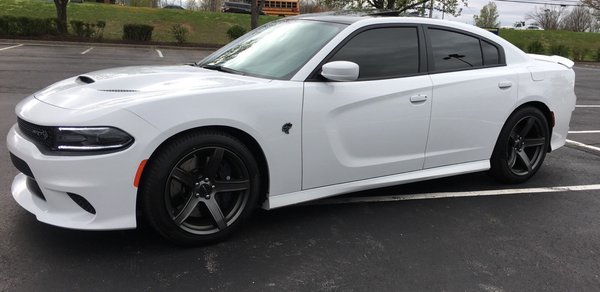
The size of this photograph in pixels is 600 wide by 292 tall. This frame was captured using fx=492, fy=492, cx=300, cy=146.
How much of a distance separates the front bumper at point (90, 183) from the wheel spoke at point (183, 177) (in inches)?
9.4

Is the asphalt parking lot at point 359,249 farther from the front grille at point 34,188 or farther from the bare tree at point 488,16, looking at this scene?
the bare tree at point 488,16

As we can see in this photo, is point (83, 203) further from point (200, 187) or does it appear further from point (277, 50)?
point (277, 50)

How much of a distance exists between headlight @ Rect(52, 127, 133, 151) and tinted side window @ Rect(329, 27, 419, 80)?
168cm

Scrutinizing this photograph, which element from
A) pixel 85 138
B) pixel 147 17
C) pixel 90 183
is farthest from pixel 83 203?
pixel 147 17

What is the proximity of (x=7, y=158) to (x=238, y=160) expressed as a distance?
3041 mm

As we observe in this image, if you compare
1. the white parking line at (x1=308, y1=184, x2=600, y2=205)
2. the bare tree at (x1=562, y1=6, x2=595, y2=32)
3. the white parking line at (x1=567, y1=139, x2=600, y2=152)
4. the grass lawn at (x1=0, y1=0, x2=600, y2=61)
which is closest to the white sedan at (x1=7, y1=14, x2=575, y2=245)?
the white parking line at (x1=308, y1=184, x2=600, y2=205)

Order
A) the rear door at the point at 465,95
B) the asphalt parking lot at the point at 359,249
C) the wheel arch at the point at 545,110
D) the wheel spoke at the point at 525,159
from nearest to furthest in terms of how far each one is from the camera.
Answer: the asphalt parking lot at the point at 359,249
the rear door at the point at 465,95
the wheel arch at the point at 545,110
the wheel spoke at the point at 525,159

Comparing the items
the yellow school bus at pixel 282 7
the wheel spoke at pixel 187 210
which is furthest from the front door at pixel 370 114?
the yellow school bus at pixel 282 7

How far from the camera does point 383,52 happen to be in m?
3.97

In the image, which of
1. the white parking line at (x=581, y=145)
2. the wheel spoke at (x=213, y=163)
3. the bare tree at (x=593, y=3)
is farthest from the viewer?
the bare tree at (x=593, y=3)

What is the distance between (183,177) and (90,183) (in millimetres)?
548

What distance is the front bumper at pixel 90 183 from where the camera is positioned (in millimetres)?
2781

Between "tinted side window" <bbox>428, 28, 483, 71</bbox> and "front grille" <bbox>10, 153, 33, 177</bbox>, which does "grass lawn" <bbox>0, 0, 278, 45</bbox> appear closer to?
"tinted side window" <bbox>428, 28, 483, 71</bbox>

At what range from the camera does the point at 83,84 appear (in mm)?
3312
